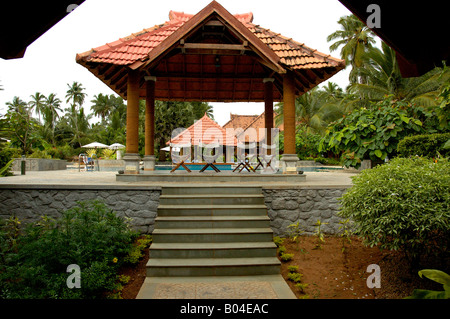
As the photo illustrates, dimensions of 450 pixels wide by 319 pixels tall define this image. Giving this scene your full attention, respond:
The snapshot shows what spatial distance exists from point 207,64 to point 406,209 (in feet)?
28.1

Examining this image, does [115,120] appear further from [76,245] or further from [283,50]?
[76,245]

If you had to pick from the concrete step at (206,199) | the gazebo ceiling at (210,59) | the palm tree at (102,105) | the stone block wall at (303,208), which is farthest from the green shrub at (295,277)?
the palm tree at (102,105)

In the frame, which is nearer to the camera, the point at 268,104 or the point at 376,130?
the point at 376,130

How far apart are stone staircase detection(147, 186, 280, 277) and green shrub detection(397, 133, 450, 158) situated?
518 centimetres

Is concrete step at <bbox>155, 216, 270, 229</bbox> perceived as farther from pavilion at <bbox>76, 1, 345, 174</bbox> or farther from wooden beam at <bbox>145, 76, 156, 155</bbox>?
wooden beam at <bbox>145, 76, 156, 155</bbox>

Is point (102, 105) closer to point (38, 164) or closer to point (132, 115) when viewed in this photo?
point (38, 164)

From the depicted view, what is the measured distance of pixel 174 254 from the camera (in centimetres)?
463

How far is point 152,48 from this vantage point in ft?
27.2

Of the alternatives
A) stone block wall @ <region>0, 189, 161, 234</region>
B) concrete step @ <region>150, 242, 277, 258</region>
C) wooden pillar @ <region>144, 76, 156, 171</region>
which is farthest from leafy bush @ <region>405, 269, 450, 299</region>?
wooden pillar @ <region>144, 76, 156, 171</region>

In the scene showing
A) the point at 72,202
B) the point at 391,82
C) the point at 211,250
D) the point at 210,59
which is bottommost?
the point at 211,250

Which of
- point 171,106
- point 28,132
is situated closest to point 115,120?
point 171,106

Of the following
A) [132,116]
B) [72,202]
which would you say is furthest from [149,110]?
[72,202]

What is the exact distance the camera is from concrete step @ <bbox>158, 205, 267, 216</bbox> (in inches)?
213
